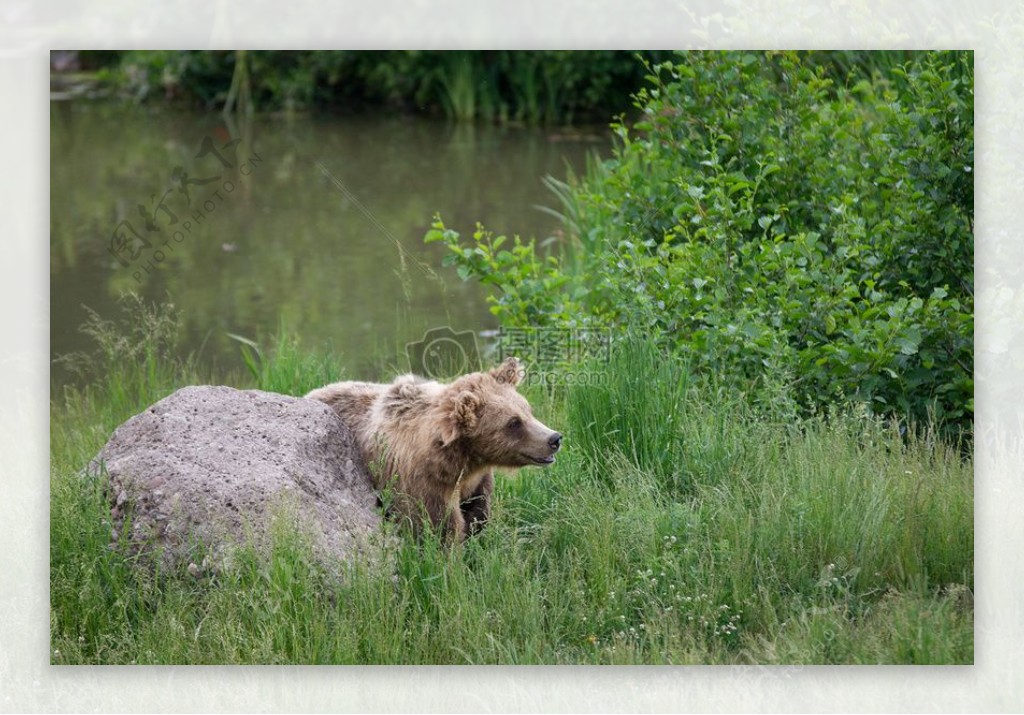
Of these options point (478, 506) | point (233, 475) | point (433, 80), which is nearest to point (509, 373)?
point (478, 506)

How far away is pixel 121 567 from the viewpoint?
4766 millimetres

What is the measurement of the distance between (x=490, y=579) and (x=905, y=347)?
7.54ft

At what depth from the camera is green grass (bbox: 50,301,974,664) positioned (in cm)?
466

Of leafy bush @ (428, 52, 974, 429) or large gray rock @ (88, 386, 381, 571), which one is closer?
large gray rock @ (88, 386, 381, 571)

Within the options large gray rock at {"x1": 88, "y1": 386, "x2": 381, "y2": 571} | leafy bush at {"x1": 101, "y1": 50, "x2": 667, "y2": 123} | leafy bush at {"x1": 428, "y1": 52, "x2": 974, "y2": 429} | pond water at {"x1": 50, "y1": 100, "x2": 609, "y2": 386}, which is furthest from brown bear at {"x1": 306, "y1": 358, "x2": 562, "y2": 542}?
leafy bush at {"x1": 101, "y1": 50, "x2": 667, "y2": 123}

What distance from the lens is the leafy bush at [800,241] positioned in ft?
19.9

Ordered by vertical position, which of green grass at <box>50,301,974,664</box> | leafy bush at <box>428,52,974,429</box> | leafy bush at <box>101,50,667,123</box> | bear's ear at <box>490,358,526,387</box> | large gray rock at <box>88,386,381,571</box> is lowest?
green grass at <box>50,301,974,664</box>

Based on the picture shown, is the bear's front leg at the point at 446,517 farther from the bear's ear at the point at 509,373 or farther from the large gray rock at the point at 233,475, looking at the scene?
→ the bear's ear at the point at 509,373

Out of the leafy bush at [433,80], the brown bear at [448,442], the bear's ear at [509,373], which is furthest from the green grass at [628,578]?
the leafy bush at [433,80]

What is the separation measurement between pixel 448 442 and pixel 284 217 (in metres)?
7.71

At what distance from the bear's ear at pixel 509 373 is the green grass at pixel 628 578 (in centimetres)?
53

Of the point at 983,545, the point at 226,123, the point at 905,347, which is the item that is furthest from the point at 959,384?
the point at 226,123

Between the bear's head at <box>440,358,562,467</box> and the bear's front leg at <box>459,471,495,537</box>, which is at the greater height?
the bear's head at <box>440,358,562,467</box>

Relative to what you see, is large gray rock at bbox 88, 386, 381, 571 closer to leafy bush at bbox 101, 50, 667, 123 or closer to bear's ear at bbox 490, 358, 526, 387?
bear's ear at bbox 490, 358, 526, 387
